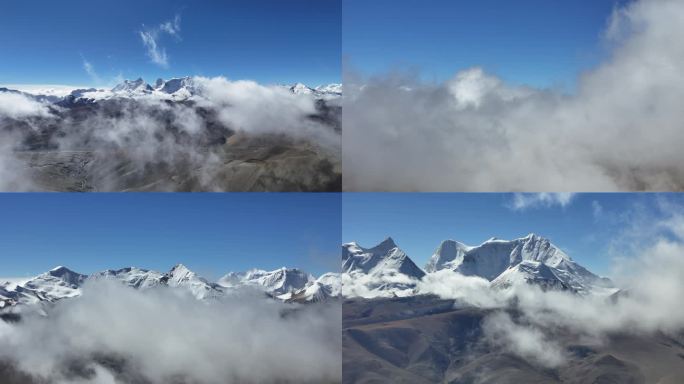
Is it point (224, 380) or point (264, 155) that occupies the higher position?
point (264, 155)

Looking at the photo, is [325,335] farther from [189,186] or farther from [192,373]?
[192,373]

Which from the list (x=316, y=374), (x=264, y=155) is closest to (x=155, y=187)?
(x=264, y=155)

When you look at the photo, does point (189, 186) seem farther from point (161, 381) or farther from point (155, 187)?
point (161, 381)

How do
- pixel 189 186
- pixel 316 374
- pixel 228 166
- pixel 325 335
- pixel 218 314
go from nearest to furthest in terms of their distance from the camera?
pixel 325 335 < pixel 316 374 < pixel 218 314 < pixel 189 186 < pixel 228 166

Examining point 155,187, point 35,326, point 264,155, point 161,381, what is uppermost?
point 264,155

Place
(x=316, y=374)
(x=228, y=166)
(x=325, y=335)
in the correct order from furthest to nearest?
(x=228, y=166), (x=316, y=374), (x=325, y=335)

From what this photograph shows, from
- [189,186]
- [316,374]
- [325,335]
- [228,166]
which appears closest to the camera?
[325,335]

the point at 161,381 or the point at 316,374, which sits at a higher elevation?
the point at 316,374

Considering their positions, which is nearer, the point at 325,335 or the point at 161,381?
the point at 325,335

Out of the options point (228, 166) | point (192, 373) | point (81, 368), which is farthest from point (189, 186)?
point (81, 368)
